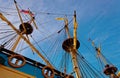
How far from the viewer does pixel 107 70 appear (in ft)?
76.0

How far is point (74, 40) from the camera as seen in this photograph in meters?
22.0

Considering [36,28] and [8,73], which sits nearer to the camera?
[8,73]

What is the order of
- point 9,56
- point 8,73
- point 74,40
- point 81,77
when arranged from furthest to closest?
1. point 74,40
2. point 81,77
3. point 9,56
4. point 8,73

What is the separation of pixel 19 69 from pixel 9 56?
3.05 ft

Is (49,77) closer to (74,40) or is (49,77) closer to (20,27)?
(74,40)

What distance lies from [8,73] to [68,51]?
10.8 metres

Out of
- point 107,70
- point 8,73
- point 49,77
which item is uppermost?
point 107,70

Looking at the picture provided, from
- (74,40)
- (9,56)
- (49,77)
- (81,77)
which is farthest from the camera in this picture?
(74,40)

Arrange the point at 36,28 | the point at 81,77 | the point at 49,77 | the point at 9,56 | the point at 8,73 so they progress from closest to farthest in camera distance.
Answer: the point at 8,73 < the point at 9,56 < the point at 49,77 < the point at 81,77 < the point at 36,28

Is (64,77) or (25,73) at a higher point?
(64,77)

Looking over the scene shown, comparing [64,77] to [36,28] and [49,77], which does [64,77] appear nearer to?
[49,77]

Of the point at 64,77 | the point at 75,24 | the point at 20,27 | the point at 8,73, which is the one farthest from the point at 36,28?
the point at 8,73

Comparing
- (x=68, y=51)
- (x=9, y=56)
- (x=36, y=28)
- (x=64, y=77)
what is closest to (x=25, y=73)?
(x=9, y=56)

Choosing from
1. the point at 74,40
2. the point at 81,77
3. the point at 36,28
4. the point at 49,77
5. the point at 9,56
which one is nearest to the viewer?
→ the point at 9,56
